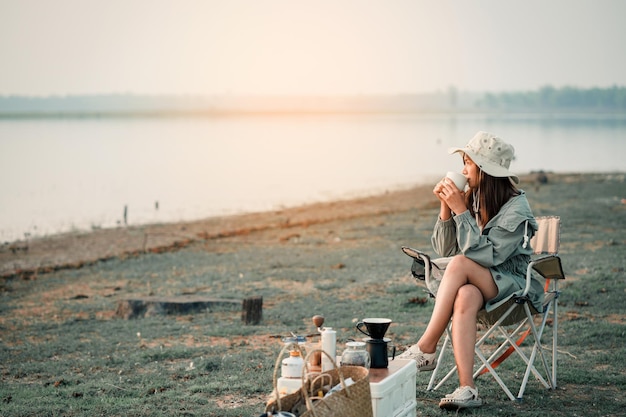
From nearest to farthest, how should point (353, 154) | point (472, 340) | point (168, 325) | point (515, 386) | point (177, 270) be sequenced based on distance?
point (472, 340)
point (515, 386)
point (168, 325)
point (177, 270)
point (353, 154)

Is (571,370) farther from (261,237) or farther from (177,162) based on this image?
(177,162)

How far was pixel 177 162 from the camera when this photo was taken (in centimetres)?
4503

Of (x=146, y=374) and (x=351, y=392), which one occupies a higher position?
(x=351, y=392)

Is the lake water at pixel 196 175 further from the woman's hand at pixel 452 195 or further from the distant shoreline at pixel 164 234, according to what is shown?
the woman's hand at pixel 452 195

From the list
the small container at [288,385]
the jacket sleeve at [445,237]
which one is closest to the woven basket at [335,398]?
the small container at [288,385]

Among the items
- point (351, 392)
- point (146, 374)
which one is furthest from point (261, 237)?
point (351, 392)

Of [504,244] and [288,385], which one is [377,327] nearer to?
[288,385]

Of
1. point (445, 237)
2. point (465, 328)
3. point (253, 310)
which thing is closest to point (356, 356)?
point (465, 328)

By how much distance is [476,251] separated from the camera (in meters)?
4.47

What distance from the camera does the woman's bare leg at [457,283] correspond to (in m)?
4.45

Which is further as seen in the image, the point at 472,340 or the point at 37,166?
the point at 37,166

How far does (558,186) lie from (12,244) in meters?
12.5

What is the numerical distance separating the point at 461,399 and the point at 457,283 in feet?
1.99

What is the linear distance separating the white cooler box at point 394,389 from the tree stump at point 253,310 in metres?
3.01
